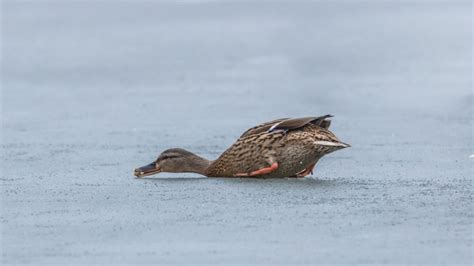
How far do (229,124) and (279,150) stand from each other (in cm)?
271

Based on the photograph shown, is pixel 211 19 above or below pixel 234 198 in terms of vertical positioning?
above

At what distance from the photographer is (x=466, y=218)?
6.44 metres

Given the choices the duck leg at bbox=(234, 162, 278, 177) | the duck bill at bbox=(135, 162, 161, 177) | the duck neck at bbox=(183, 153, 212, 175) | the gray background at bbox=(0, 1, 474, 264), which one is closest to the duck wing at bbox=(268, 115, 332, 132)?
the duck leg at bbox=(234, 162, 278, 177)

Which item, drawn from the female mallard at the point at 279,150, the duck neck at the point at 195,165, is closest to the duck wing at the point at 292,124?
the female mallard at the point at 279,150

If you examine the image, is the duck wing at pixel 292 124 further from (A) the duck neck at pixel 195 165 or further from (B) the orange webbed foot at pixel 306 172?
(A) the duck neck at pixel 195 165

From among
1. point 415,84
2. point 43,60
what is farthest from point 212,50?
point 415,84

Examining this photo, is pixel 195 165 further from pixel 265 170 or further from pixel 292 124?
pixel 292 124

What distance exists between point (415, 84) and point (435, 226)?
7.02 meters

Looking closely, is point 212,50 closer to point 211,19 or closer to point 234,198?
point 211,19

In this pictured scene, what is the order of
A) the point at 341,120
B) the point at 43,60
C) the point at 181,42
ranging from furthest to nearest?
the point at 181,42
the point at 43,60
the point at 341,120

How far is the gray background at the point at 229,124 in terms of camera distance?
613 cm

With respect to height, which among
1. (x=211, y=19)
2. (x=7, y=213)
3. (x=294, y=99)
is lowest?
(x=7, y=213)

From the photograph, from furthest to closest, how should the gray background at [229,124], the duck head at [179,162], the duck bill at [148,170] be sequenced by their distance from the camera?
1. the duck head at [179,162]
2. the duck bill at [148,170]
3. the gray background at [229,124]

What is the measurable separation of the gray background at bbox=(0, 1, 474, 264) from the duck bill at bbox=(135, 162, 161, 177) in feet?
0.25
